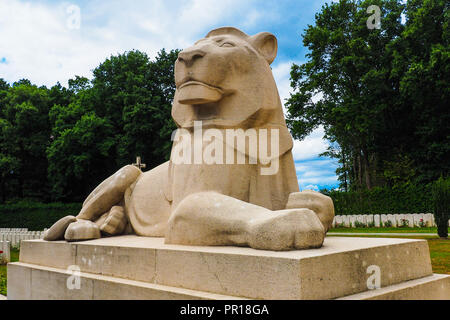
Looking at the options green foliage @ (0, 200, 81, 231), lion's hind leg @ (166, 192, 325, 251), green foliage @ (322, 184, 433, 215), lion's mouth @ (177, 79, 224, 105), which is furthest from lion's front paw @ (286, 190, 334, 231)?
green foliage @ (0, 200, 81, 231)

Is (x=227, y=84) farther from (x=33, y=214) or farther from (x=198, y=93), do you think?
(x=33, y=214)

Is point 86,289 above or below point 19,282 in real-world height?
above

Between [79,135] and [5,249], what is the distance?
13949 mm

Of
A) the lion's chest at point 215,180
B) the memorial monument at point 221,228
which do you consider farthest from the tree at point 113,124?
the lion's chest at point 215,180

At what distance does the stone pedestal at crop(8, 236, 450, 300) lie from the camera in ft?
7.58

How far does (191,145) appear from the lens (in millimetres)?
3764

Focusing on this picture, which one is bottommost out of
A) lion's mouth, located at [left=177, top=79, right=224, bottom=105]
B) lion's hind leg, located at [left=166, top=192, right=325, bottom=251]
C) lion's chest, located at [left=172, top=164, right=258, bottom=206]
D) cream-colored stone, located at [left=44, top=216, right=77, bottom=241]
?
cream-colored stone, located at [left=44, top=216, right=77, bottom=241]

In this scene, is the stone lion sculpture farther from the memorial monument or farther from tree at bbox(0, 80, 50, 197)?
tree at bbox(0, 80, 50, 197)

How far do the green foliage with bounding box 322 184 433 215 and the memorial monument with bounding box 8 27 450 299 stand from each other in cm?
2011

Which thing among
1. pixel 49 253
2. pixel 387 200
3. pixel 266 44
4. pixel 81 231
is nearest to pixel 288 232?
pixel 266 44

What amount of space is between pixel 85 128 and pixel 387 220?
1848cm

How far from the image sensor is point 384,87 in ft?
80.9

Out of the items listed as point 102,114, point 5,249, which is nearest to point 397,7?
point 102,114

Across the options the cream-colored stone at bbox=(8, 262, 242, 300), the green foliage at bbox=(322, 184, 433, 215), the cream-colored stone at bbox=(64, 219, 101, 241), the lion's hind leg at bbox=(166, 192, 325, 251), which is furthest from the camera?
the green foliage at bbox=(322, 184, 433, 215)
